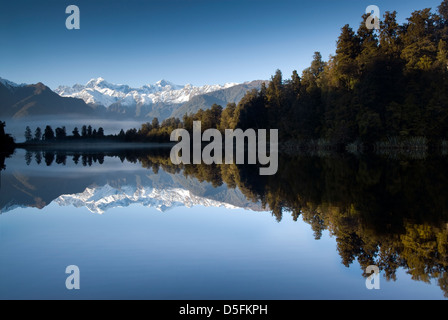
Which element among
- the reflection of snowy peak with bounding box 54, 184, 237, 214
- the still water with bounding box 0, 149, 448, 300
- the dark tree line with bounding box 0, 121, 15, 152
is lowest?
the still water with bounding box 0, 149, 448, 300

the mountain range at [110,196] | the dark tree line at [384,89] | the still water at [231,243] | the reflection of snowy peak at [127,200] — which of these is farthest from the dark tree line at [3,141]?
the reflection of snowy peak at [127,200]

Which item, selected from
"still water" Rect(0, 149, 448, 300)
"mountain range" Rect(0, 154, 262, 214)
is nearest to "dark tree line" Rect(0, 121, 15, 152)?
"mountain range" Rect(0, 154, 262, 214)

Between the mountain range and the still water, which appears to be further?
the mountain range

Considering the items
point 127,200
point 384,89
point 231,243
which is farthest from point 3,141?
point 231,243

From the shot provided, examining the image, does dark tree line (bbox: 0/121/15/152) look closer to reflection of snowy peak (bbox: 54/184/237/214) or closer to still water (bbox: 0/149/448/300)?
still water (bbox: 0/149/448/300)

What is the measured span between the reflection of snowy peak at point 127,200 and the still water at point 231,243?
0.09 m

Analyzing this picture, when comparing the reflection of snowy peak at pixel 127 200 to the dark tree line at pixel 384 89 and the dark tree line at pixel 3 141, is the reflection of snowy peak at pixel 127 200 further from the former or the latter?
the dark tree line at pixel 3 141

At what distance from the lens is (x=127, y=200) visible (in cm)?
1631

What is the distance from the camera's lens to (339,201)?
1403 centimetres

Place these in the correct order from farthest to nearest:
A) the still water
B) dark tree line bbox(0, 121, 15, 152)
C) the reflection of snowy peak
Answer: dark tree line bbox(0, 121, 15, 152)
the reflection of snowy peak
the still water

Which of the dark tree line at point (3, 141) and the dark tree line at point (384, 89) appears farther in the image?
the dark tree line at point (3, 141)

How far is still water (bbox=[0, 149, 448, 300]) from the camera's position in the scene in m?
6.43

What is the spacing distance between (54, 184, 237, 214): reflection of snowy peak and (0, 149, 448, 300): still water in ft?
0.28

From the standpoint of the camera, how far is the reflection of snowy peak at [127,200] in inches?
595
